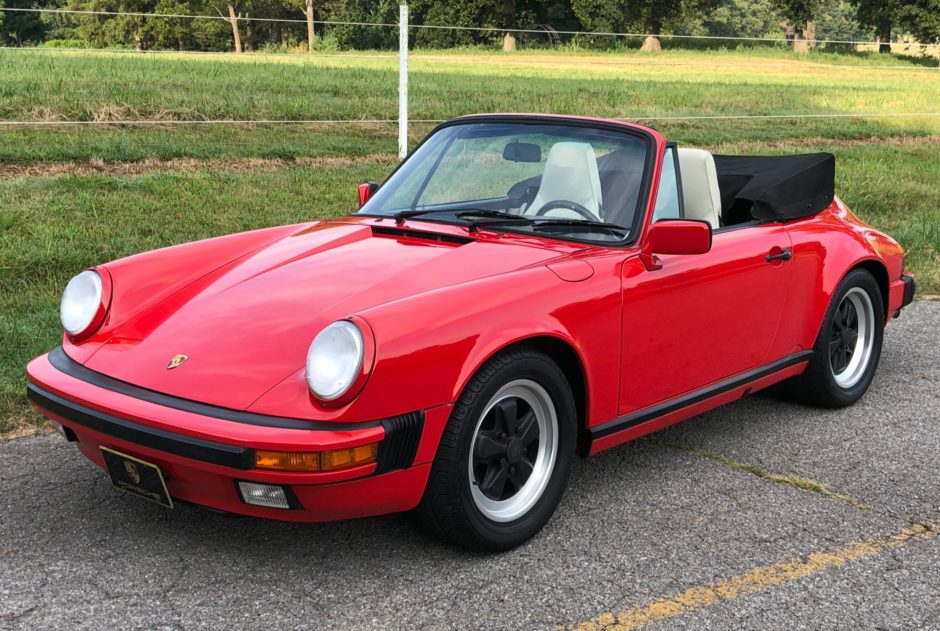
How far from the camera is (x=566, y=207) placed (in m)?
3.89

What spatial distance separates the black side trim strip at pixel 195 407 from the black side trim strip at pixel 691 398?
1.13 meters

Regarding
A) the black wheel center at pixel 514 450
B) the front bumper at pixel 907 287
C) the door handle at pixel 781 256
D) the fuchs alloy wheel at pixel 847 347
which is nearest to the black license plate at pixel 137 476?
the black wheel center at pixel 514 450

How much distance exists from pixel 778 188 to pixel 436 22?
5144 cm

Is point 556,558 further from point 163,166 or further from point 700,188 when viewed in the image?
point 163,166

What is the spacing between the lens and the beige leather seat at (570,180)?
12.8ft

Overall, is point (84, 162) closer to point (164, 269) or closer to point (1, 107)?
point (1, 107)

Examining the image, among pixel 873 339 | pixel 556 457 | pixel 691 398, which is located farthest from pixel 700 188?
pixel 556 457

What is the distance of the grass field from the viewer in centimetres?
729

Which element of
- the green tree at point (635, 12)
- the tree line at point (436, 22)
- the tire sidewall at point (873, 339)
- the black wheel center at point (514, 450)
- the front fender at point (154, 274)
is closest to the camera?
the black wheel center at point (514, 450)

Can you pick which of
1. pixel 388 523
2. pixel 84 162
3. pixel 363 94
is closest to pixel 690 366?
pixel 388 523

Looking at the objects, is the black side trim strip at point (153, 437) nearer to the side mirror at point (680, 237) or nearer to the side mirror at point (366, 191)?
the side mirror at point (680, 237)

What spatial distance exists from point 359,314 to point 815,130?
51.6 ft

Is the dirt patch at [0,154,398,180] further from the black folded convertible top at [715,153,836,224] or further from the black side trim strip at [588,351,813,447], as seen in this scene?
the black side trim strip at [588,351,813,447]

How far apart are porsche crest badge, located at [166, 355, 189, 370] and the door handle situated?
252 cm
